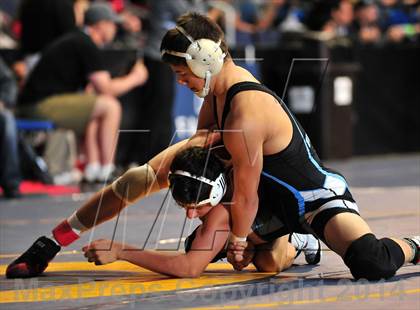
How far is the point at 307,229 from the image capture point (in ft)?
19.9

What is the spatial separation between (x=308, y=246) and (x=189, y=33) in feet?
4.72

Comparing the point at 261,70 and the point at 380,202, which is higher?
the point at 261,70

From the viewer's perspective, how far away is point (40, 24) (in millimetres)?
12109

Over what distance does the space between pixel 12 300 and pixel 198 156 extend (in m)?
1.16

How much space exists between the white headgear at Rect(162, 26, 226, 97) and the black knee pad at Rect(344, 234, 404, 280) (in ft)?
3.52

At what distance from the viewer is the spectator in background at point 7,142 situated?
34.6 feet

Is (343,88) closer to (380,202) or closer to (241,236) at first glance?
(380,202)

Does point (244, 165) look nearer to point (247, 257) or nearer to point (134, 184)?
point (247, 257)

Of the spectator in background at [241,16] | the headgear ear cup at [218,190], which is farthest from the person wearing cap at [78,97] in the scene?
the headgear ear cup at [218,190]

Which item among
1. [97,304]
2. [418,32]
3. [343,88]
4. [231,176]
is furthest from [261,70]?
[97,304]

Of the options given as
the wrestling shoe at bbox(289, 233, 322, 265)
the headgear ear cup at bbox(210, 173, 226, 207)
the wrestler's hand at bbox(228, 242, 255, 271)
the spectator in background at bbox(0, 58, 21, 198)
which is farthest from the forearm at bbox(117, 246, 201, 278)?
the spectator in background at bbox(0, 58, 21, 198)

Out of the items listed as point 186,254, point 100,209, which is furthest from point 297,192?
point 100,209

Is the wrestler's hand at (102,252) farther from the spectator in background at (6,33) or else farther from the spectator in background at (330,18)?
the spectator in background at (330,18)

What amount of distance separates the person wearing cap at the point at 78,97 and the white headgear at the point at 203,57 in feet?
18.6
